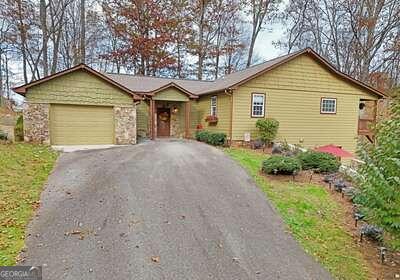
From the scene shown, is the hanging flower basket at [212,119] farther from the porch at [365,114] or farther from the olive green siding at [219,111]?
the porch at [365,114]

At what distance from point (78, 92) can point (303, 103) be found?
37.8 feet

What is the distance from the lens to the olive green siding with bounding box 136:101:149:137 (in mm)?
18939

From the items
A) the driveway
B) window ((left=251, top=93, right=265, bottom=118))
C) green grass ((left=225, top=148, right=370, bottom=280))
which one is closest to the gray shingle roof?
window ((left=251, top=93, right=265, bottom=118))

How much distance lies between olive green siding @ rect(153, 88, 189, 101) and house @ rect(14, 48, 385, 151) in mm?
55

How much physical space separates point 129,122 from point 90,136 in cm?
193

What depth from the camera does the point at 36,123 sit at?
13570 millimetres

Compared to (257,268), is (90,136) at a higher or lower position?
higher

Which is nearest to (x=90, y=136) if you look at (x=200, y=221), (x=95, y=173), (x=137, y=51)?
(x=95, y=173)

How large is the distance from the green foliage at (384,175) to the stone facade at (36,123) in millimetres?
12518

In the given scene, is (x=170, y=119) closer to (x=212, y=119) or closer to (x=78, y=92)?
(x=212, y=119)

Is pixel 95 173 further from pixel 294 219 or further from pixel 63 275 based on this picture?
pixel 294 219

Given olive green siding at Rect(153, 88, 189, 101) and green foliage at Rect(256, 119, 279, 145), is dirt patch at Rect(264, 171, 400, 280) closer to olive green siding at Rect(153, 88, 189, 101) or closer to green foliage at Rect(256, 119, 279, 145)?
green foliage at Rect(256, 119, 279, 145)

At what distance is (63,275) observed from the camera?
175 inches

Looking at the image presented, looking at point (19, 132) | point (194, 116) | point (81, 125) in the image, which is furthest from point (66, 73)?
point (194, 116)
